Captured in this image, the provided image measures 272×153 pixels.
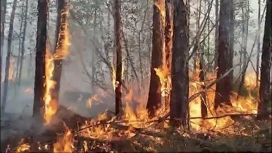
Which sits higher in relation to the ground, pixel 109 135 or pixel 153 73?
pixel 153 73

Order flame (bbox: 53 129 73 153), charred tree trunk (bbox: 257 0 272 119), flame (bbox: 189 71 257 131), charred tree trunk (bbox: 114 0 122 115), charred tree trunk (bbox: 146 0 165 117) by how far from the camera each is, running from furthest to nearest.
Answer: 1. charred tree trunk (bbox: 146 0 165 117)
2. charred tree trunk (bbox: 114 0 122 115)
3. flame (bbox: 189 71 257 131)
4. flame (bbox: 53 129 73 153)
5. charred tree trunk (bbox: 257 0 272 119)

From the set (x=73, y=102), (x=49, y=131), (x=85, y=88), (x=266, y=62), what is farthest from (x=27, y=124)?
(x=85, y=88)

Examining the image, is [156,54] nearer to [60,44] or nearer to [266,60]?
[60,44]

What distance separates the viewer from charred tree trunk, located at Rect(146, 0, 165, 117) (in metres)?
14.8

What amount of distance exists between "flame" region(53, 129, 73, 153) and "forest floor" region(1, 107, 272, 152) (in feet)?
0.13

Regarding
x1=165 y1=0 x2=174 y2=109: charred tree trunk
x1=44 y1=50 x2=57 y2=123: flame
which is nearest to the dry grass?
x1=165 y1=0 x2=174 y2=109: charred tree trunk

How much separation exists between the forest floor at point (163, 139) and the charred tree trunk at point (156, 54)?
11.9 ft

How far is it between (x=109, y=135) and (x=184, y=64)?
103 inches

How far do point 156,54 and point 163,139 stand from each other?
6.50m

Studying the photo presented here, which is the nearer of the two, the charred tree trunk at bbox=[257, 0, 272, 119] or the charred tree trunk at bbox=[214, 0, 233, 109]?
the charred tree trunk at bbox=[257, 0, 272, 119]

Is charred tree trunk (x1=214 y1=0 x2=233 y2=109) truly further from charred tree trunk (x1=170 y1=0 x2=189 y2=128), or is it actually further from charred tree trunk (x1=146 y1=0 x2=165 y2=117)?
charred tree trunk (x1=170 y1=0 x2=189 y2=128)

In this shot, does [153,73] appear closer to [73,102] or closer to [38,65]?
[38,65]

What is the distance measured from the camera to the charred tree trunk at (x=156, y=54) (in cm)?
1480

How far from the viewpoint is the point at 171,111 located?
10.5 metres
